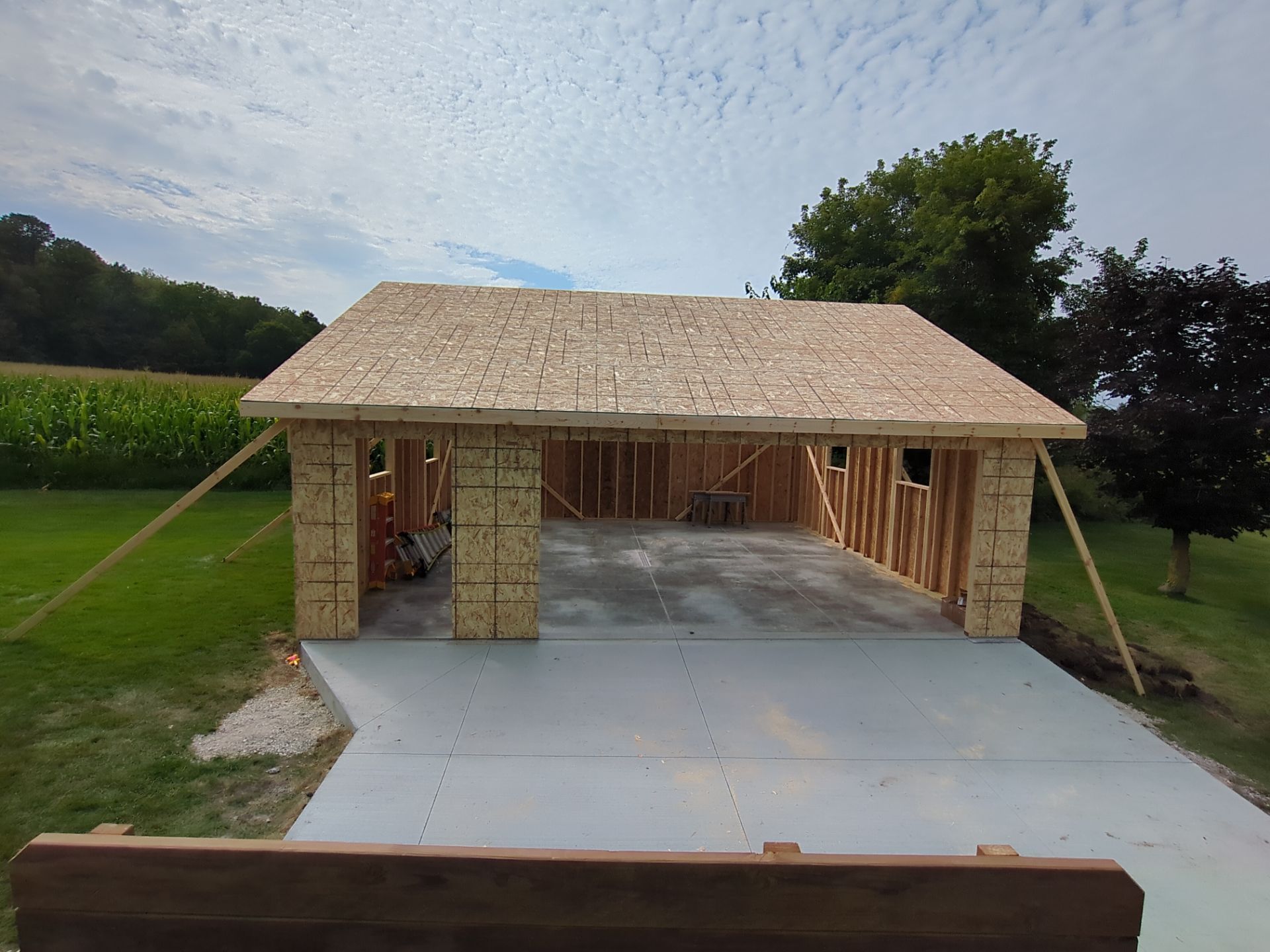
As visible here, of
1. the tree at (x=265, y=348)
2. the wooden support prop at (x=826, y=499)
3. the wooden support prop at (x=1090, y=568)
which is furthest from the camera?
the tree at (x=265, y=348)

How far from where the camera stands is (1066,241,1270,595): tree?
10.2 meters

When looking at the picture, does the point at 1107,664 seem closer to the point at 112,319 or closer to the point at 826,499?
the point at 826,499

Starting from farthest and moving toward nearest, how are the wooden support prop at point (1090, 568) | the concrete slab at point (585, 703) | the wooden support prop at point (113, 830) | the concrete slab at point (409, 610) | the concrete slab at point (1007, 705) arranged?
the concrete slab at point (409, 610) < the wooden support prop at point (1090, 568) < the concrete slab at point (1007, 705) < the concrete slab at point (585, 703) < the wooden support prop at point (113, 830)

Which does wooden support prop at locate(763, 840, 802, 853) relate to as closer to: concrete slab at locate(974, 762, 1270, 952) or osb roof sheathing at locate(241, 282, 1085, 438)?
concrete slab at locate(974, 762, 1270, 952)

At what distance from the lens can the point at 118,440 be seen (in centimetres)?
1667

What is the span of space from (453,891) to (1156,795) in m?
5.47

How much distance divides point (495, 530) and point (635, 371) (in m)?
2.50

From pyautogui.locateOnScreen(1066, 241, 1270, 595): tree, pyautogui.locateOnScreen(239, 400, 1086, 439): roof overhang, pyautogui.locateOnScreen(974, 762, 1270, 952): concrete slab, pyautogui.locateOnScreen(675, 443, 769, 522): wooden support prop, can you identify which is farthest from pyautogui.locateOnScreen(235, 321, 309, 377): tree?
pyautogui.locateOnScreen(974, 762, 1270, 952): concrete slab

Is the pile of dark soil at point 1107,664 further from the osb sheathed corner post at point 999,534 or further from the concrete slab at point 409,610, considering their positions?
the concrete slab at point 409,610

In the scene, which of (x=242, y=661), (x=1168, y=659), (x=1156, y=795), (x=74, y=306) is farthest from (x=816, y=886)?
(x=74, y=306)

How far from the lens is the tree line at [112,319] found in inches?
1491

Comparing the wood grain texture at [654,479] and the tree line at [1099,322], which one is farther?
the wood grain texture at [654,479]

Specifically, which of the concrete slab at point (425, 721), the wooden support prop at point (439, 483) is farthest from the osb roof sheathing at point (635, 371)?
the wooden support prop at point (439, 483)

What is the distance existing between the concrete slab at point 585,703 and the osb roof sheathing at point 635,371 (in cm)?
232
